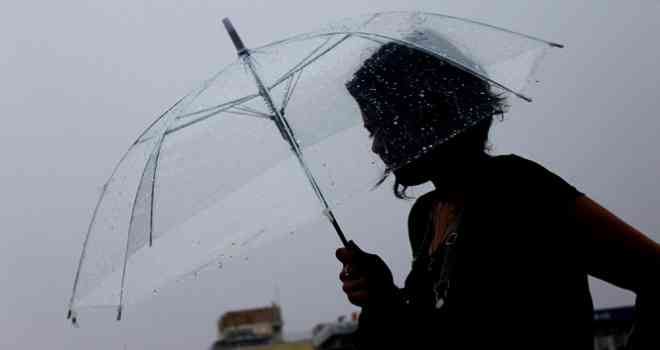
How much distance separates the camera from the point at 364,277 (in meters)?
2.04

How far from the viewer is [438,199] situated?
6.88 ft

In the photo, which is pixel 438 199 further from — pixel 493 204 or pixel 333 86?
pixel 333 86

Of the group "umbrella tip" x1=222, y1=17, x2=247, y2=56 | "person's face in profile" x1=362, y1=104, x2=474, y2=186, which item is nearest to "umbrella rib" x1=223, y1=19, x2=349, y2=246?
"umbrella tip" x1=222, y1=17, x2=247, y2=56

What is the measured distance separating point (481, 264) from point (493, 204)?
15cm

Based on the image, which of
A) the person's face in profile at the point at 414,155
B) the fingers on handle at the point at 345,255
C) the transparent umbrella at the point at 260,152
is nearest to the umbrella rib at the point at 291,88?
the transparent umbrella at the point at 260,152

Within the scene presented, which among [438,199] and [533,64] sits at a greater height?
[533,64]

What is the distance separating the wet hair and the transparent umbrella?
0.03 metres

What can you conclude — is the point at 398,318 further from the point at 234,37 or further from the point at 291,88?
the point at 234,37

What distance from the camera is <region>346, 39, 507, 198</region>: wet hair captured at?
204 cm

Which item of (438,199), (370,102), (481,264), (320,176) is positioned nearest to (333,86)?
(370,102)

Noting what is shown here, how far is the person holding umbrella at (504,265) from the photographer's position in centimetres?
160

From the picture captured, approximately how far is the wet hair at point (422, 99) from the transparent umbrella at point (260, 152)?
0.03m

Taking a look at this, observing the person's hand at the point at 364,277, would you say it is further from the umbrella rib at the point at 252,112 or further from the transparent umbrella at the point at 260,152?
the umbrella rib at the point at 252,112

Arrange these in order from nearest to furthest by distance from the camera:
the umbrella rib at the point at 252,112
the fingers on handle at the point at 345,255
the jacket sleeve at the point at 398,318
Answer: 1. the jacket sleeve at the point at 398,318
2. the fingers on handle at the point at 345,255
3. the umbrella rib at the point at 252,112
